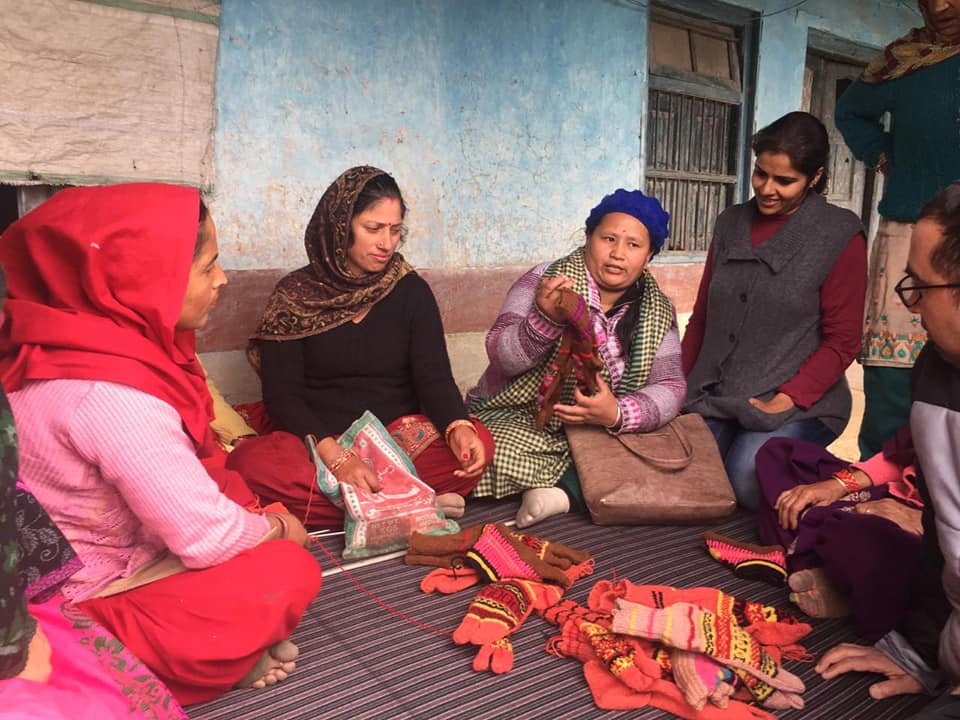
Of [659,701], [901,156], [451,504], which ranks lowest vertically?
[659,701]

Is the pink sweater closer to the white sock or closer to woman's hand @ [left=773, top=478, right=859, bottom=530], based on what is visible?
the white sock

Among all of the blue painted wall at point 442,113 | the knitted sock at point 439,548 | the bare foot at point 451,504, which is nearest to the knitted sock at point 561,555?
the knitted sock at point 439,548

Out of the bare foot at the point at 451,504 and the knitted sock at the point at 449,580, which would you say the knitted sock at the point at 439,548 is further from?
the bare foot at the point at 451,504

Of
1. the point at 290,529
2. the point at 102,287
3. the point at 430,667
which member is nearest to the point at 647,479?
the point at 430,667

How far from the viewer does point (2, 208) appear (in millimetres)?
3154

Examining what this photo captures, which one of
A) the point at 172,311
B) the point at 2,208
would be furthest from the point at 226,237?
the point at 172,311

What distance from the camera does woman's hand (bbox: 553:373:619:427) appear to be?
2.79m

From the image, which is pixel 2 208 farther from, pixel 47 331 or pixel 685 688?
pixel 685 688

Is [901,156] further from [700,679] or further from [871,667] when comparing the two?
[700,679]

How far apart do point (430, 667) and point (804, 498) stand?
1.21 meters

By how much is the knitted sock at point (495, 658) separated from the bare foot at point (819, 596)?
860 mm

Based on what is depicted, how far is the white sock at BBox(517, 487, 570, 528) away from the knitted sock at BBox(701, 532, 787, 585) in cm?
53

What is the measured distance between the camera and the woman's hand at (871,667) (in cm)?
178

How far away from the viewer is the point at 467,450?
2.73 metres
